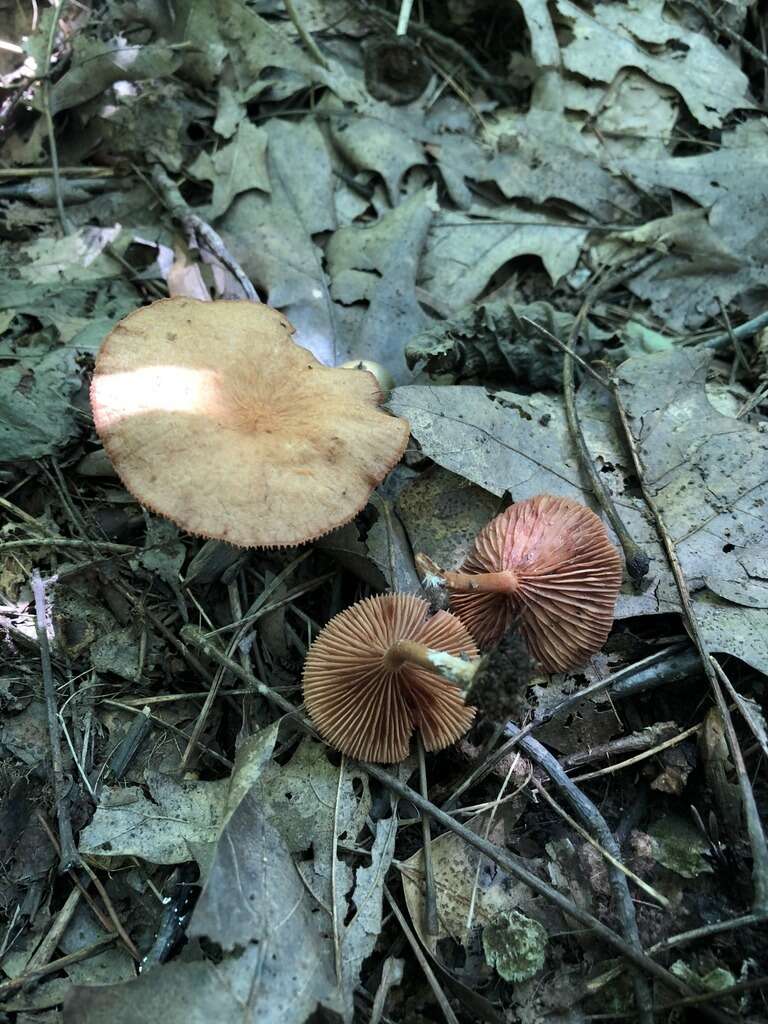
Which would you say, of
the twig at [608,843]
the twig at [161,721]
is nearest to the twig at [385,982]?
the twig at [608,843]

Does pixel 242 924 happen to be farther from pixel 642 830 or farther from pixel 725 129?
pixel 725 129

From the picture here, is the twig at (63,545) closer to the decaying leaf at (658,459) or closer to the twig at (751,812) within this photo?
the decaying leaf at (658,459)

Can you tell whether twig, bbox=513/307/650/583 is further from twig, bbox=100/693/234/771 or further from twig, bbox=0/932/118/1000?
twig, bbox=0/932/118/1000

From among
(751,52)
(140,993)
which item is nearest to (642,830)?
(140,993)

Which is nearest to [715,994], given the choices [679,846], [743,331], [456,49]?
[679,846]

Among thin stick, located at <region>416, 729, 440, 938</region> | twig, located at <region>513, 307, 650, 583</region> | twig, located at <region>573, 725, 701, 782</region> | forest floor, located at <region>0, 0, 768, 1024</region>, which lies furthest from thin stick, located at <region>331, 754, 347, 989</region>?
twig, located at <region>513, 307, 650, 583</region>

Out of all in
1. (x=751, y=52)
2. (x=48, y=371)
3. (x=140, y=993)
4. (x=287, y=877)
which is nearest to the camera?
(x=140, y=993)
